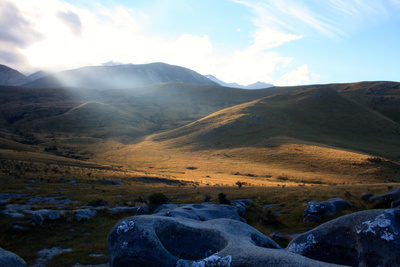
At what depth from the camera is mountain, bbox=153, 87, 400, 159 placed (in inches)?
3317

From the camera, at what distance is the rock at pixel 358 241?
625cm

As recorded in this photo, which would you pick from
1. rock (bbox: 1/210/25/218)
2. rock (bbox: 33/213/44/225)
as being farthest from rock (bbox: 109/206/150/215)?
rock (bbox: 1/210/25/218)

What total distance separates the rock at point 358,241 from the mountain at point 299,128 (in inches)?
2831

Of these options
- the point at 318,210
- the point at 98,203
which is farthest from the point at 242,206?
the point at 98,203

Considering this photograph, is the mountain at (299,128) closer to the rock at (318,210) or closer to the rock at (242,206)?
the rock at (242,206)

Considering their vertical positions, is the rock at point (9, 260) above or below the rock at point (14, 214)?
above

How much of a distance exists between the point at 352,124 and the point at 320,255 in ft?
380

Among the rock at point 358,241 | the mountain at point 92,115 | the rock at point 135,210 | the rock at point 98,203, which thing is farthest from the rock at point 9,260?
the mountain at point 92,115

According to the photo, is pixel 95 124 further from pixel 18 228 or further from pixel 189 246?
pixel 189 246

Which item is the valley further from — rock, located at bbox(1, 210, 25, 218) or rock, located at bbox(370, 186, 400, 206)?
rock, located at bbox(370, 186, 400, 206)

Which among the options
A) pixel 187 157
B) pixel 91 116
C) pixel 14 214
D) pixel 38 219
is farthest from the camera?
pixel 91 116

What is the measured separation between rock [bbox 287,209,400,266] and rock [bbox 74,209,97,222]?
14.5m

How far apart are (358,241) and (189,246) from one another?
493 centimetres

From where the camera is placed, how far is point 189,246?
7.60 metres
